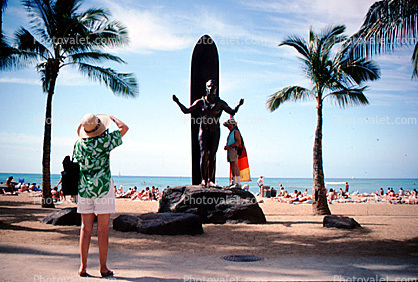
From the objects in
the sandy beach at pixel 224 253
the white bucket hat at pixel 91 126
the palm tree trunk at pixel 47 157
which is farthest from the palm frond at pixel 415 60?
the palm tree trunk at pixel 47 157

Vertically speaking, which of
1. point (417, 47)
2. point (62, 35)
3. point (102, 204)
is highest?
point (62, 35)

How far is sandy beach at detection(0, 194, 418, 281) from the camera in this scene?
414 cm

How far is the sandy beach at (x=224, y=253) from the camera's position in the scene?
4145 millimetres

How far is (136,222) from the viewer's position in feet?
25.3

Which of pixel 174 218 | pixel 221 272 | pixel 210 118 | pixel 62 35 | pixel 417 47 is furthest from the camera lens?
pixel 62 35

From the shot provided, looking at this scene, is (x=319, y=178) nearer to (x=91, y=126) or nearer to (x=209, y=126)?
(x=209, y=126)

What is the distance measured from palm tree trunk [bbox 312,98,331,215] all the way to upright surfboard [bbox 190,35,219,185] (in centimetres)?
435

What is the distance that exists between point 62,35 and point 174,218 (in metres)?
10.0

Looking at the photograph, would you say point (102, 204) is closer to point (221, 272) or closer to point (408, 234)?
point (221, 272)

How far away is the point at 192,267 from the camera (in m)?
4.52

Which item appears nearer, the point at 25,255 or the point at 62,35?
the point at 25,255

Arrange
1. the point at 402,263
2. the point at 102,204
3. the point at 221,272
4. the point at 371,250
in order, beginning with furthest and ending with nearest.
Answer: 1. the point at 371,250
2. the point at 402,263
3. the point at 221,272
4. the point at 102,204

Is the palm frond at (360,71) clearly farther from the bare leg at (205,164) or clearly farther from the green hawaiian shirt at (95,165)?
the green hawaiian shirt at (95,165)

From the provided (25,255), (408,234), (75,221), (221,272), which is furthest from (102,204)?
(408,234)
